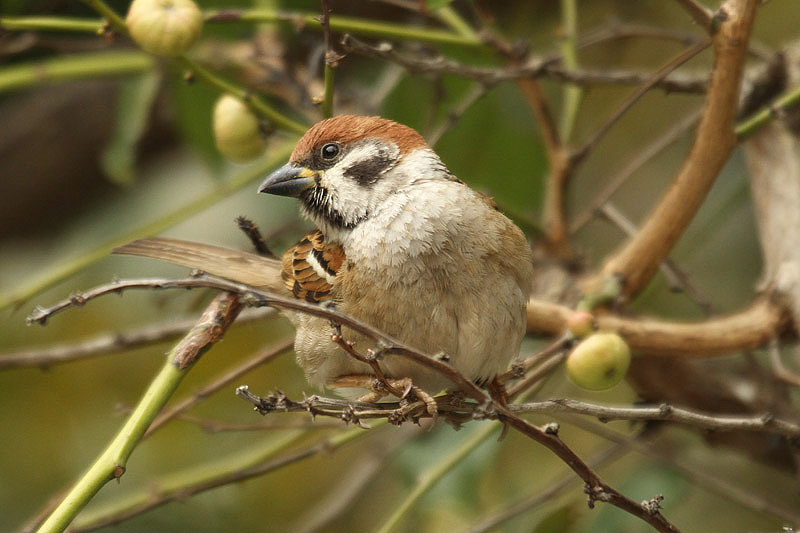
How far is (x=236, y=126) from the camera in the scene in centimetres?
236

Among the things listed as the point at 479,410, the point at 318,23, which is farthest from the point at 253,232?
the point at 479,410

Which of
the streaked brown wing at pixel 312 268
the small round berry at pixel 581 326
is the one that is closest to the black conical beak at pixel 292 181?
the streaked brown wing at pixel 312 268

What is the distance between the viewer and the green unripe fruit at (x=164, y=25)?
2.09m

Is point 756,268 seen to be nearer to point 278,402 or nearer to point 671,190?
point 671,190

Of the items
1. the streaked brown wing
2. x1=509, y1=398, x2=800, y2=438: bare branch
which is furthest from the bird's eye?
x1=509, y1=398, x2=800, y2=438: bare branch

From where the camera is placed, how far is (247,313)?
274 cm

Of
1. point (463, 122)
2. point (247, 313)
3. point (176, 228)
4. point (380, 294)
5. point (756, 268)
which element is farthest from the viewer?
point (176, 228)

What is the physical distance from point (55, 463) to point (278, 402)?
2.47m

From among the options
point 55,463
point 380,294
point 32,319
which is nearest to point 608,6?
point 380,294

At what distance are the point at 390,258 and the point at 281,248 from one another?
131 cm

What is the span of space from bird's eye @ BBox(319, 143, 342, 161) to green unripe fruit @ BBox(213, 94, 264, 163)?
205 mm

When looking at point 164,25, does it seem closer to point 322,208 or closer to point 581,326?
point 322,208

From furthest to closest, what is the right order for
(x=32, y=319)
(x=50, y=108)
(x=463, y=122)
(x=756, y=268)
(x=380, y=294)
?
(x=50, y=108), (x=756, y=268), (x=463, y=122), (x=380, y=294), (x=32, y=319)

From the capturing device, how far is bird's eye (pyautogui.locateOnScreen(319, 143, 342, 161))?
2.30 m
